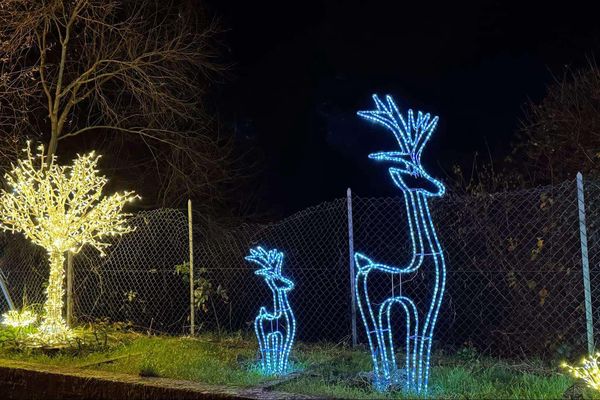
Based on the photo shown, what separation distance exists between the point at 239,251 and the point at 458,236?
9.95ft

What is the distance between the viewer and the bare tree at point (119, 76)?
984 centimetres

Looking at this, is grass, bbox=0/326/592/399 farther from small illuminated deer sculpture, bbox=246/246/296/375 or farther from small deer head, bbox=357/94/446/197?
small deer head, bbox=357/94/446/197

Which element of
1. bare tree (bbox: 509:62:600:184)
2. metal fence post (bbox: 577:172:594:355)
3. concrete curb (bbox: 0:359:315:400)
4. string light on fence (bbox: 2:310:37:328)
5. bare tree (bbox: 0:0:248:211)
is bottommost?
concrete curb (bbox: 0:359:315:400)

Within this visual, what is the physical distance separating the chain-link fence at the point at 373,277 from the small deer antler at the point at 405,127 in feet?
4.04

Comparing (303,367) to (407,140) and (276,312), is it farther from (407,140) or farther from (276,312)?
→ (407,140)

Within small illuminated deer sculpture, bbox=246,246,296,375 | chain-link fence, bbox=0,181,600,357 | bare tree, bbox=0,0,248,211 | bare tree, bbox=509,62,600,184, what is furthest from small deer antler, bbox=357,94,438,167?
bare tree, bbox=0,0,248,211

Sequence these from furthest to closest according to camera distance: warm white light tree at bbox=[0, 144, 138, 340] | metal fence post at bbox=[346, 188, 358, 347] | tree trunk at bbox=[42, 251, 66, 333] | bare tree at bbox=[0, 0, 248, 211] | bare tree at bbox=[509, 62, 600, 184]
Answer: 1. bare tree at bbox=[0, 0, 248, 211]
2. tree trunk at bbox=[42, 251, 66, 333]
3. warm white light tree at bbox=[0, 144, 138, 340]
4. bare tree at bbox=[509, 62, 600, 184]
5. metal fence post at bbox=[346, 188, 358, 347]

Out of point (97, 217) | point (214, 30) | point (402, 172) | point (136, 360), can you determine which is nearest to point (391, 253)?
point (402, 172)

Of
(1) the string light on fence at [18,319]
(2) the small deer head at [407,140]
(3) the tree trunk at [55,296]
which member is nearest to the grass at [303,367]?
(3) the tree trunk at [55,296]

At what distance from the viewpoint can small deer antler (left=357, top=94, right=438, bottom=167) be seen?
520 centimetres

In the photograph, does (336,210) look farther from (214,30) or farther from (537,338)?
(214,30)

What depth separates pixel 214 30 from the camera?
10.6 m

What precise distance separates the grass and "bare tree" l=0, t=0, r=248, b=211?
4034mm

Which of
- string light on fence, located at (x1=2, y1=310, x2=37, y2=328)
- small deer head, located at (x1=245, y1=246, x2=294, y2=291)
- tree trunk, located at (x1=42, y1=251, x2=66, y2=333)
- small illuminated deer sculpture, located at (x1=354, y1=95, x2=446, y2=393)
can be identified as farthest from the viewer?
string light on fence, located at (x1=2, y1=310, x2=37, y2=328)
